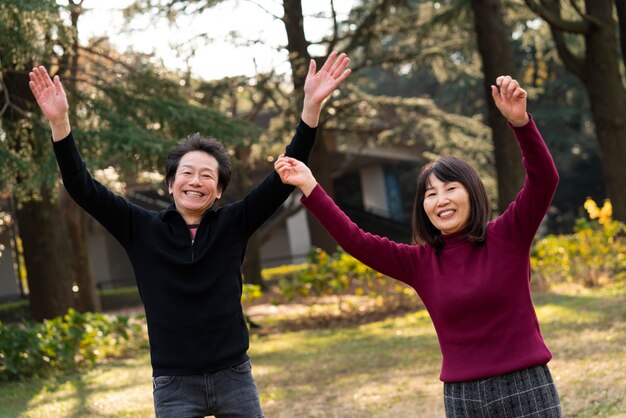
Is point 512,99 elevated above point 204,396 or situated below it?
above

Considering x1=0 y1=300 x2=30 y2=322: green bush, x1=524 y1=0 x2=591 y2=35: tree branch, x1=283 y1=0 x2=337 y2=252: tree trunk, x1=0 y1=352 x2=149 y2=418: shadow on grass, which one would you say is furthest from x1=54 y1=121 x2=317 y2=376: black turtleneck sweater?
x1=0 y1=300 x2=30 y2=322: green bush

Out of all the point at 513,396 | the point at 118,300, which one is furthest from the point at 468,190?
the point at 118,300

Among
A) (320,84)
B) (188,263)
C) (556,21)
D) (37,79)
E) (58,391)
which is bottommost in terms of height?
(58,391)

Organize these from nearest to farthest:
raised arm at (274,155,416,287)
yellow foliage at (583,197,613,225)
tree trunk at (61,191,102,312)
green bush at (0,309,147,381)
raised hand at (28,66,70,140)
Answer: raised arm at (274,155,416,287) → raised hand at (28,66,70,140) → green bush at (0,309,147,381) → yellow foliage at (583,197,613,225) → tree trunk at (61,191,102,312)

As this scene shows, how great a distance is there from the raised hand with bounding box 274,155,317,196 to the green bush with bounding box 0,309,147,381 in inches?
280

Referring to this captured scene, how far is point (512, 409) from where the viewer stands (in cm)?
302

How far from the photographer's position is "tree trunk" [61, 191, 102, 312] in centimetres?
1614

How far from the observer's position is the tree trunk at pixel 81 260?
53.0 feet

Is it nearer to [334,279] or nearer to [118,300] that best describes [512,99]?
[334,279]

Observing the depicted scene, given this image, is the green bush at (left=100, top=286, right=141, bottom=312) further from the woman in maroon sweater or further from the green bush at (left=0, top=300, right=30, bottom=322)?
the woman in maroon sweater

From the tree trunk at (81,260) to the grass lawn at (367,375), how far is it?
5.12 metres

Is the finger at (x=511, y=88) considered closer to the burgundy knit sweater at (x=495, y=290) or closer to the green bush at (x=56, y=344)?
the burgundy knit sweater at (x=495, y=290)

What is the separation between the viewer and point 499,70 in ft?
46.8

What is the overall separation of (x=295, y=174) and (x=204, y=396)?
891mm
